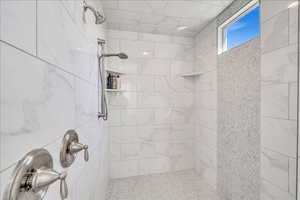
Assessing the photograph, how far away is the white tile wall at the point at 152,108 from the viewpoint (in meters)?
2.26

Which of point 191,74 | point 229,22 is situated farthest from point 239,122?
point 229,22

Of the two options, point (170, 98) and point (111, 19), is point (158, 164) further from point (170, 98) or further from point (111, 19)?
point (111, 19)

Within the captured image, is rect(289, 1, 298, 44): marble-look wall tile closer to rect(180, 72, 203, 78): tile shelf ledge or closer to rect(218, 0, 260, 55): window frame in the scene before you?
rect(218, 0, 260, 55): window frame

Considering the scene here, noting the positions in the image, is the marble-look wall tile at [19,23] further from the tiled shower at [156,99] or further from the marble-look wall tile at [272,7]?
the marble-look wall tile at [272,7]

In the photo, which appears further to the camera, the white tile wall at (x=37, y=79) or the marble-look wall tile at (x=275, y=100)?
the marble-look wall tile at (x=275, y=100)

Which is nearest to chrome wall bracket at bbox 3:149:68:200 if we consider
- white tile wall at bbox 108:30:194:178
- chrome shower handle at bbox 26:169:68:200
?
chrome shower handle at bbox 26:169:68:200

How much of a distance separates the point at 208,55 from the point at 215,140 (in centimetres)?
119

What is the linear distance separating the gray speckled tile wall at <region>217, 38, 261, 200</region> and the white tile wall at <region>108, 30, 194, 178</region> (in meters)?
0.69

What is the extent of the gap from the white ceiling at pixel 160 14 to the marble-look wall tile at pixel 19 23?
1.47m

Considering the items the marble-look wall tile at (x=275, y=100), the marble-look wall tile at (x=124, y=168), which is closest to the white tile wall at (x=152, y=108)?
the marble-look wall tile at (x=124, y=168)

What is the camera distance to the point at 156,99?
2.36 metres

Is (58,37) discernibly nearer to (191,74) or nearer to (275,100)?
(275,100)

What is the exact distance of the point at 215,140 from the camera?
194 cm

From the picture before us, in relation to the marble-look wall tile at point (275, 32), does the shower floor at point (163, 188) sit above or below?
below
